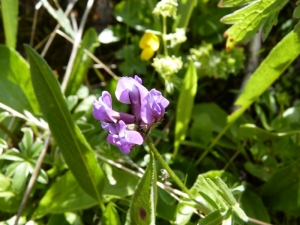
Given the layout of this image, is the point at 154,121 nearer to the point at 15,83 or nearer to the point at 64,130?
the point at 64,130

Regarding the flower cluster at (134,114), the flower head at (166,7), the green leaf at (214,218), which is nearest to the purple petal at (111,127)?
the flower cluster at (134,114)

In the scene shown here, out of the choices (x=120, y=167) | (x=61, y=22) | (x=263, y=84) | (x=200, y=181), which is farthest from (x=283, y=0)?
(x=61, y=22)

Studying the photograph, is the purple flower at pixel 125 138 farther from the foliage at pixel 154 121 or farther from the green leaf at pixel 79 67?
the green leaf at pixel 79 67

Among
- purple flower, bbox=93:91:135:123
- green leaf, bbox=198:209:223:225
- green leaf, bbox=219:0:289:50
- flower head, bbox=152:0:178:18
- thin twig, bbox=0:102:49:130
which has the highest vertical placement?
green leaf, bbox=219:0:289:50

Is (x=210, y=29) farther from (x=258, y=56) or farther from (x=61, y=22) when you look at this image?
(x=61, y=22)

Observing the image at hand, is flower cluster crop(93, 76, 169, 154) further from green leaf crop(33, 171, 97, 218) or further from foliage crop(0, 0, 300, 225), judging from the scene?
green leaf crop(33, 171, 97, 218)

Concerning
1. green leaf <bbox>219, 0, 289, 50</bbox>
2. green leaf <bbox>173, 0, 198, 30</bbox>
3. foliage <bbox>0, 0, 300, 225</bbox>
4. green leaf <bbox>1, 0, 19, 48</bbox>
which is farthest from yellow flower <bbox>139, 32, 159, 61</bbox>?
green leaf <bbox>1, 0, 19, 48</bbox>
